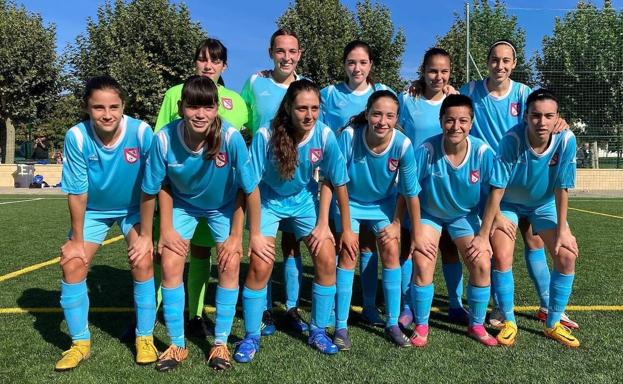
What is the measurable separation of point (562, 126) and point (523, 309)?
1.55 meters

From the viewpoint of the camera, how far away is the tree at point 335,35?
74.1ft

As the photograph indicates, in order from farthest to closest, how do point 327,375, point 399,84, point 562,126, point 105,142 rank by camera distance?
point 399,84, point 562,126, point 105,142, point 327,375

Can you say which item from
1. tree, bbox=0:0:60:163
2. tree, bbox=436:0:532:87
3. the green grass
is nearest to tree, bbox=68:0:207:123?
tree, bbox=0:0:60:163

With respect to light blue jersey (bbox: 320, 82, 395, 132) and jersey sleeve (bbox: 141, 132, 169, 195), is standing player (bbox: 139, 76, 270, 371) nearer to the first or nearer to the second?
jersey sleeve (bbox: 141, 132, 169, 195)

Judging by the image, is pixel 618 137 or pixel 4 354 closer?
pixel 4 354

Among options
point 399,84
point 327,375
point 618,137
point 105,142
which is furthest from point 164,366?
point 399,84

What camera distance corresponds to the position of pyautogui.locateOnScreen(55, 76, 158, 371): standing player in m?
2.99

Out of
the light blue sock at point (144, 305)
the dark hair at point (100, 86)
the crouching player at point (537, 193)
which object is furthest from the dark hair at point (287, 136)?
the crouching player at point (537, 193)

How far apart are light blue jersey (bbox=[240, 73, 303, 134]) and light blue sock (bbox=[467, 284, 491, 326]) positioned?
6.34 ft

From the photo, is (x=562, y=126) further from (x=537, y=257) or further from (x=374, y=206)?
(x=374, y=206)

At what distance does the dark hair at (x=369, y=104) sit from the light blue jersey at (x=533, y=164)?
816mm

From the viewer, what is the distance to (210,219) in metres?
3.22

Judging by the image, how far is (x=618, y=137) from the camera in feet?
60.7

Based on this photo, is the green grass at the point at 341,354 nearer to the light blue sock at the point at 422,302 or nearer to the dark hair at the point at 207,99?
the light blue sock at the point at 422,302
